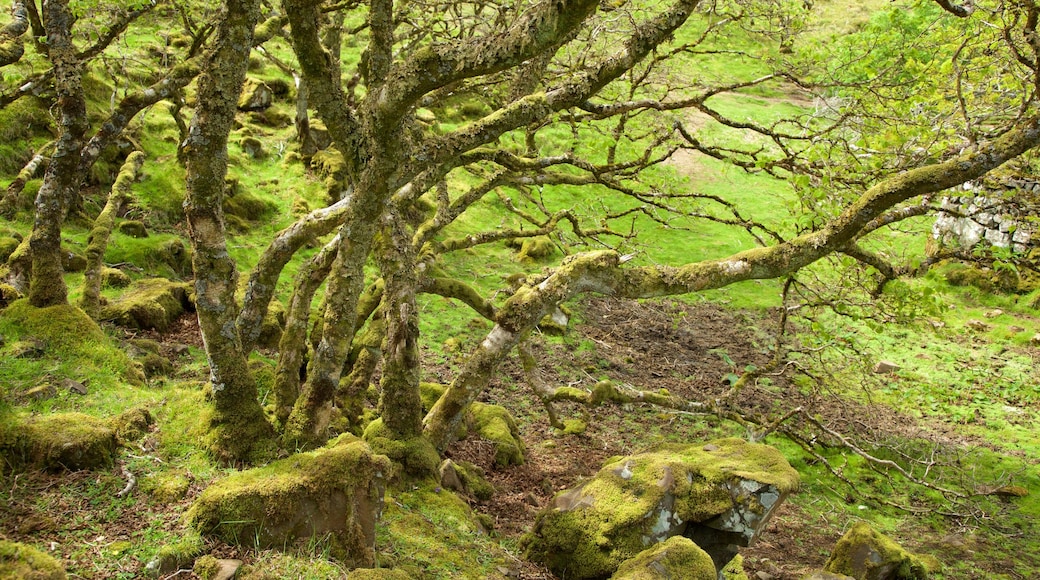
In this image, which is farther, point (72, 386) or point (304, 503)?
point (72, 386)

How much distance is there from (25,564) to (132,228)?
32.2ft

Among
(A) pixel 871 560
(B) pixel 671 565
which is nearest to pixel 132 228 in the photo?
(B) pixel 671 565

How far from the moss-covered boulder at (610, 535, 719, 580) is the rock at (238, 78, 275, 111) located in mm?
16101

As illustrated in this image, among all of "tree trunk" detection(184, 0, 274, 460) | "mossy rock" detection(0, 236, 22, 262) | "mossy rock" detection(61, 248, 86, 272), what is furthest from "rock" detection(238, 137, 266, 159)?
"tree trunk" detection(184, 0, 274, 460)

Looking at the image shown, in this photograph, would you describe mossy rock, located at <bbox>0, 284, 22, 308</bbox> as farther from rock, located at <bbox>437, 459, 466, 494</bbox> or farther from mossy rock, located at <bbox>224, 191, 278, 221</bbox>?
mossy rock, located at <bbox>224, 191, 278, 221</bbox>

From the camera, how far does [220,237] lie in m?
4.95

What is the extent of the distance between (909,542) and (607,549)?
16.7 ft

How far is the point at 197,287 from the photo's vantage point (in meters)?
4.92

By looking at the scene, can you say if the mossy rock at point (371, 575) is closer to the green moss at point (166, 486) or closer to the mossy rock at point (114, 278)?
the green moss at point (166, 486)

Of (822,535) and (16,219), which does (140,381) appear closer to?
(16,219)

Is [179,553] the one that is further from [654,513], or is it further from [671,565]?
A: [654,513]

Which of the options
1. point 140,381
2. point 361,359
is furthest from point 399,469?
point 140,381

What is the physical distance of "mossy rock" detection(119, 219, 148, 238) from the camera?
11.5 metres

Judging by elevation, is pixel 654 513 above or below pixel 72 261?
below
